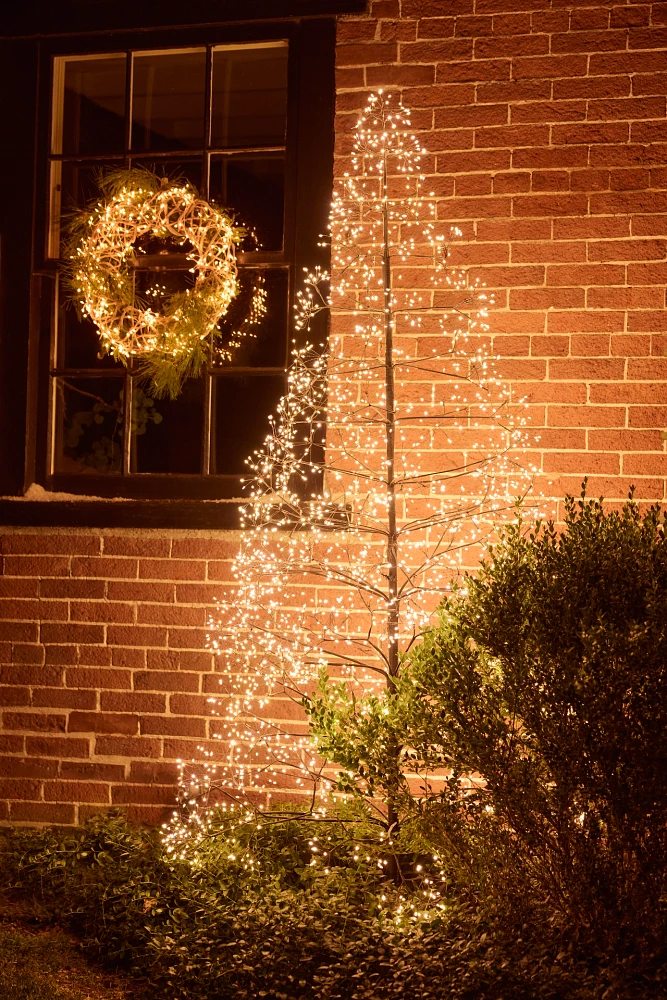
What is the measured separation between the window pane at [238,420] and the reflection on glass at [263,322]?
11cm

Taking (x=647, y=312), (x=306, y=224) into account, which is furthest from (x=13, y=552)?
(x=647, y=312)

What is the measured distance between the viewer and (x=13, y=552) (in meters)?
4.54

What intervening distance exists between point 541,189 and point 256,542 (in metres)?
2.01

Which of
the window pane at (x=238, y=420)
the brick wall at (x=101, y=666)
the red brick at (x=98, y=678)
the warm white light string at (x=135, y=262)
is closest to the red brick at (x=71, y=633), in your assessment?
the brick wall at (x=101, y=666)

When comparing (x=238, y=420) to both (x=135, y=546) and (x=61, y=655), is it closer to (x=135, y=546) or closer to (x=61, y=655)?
(x=135, y=546)

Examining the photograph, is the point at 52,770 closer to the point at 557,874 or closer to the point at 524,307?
the point at 557,874

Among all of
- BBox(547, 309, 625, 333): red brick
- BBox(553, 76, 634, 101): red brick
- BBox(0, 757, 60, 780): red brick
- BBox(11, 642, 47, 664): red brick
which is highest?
BBox(553, 76, 634, 101): red brick

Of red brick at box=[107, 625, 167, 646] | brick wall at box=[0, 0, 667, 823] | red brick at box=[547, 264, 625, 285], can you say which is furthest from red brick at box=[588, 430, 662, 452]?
red brick at box=[107, 625, 167, 646]

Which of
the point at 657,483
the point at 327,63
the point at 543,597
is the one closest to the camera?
the point at 543,597

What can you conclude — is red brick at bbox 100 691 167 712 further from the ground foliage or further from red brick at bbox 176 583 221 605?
the ground foliage

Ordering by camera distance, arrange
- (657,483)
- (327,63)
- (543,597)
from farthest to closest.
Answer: (327,63) < (657,483) < (543,597)

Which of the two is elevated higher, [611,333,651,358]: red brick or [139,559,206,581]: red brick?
[611,333,651,358]: red brick

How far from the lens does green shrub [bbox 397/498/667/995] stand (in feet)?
8.88

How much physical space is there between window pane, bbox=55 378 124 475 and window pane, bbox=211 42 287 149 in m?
1.36
